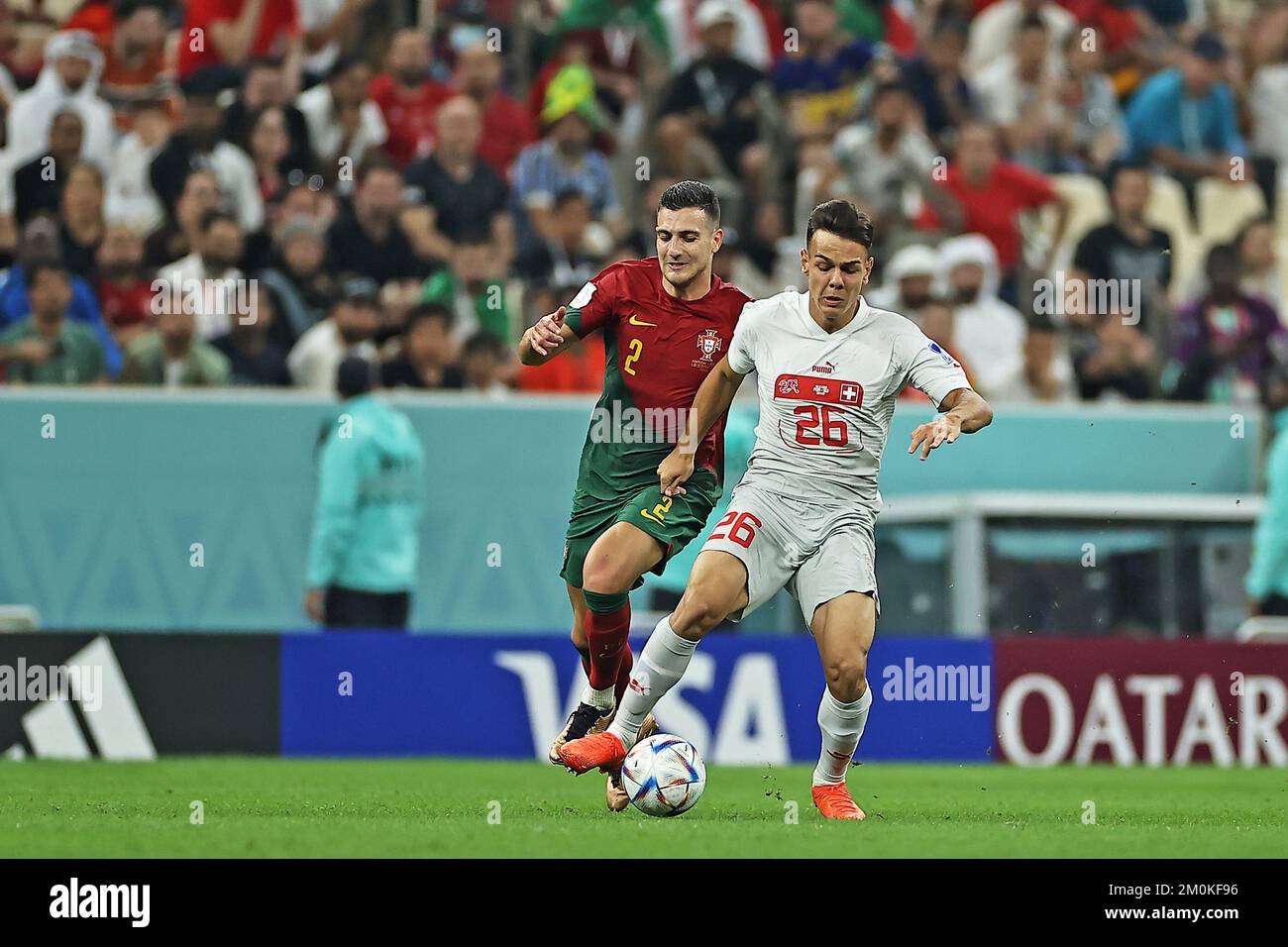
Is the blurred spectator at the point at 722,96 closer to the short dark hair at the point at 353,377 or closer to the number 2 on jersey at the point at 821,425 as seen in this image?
the short dark hair at the point at 353,377

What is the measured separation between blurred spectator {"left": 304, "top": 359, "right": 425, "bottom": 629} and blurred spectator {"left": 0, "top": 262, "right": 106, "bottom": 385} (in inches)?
63.9

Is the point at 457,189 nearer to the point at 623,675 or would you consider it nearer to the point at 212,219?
the point at 212,219

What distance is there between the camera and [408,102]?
16.3m

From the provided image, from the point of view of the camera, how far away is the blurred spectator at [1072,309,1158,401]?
51.5 ft

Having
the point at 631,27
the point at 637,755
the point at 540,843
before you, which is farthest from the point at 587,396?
the point at 540,843

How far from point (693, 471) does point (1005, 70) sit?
10.0 metres

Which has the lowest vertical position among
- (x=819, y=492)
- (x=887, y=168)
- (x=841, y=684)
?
(x=841, y=684)

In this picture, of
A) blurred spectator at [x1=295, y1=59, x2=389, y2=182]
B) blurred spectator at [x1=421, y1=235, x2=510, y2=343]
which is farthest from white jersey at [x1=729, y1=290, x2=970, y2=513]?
blurred spectator at [x1=295, y1=59, x2=389, y2=182]

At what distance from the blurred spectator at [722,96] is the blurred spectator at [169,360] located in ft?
14.5

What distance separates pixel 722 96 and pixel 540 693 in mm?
5500

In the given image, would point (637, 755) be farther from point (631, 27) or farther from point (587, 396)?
point (631, 27)

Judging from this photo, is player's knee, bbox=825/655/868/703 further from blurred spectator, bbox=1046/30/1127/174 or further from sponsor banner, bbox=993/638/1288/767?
blurred spectator, bbox=1046/30/1127/174

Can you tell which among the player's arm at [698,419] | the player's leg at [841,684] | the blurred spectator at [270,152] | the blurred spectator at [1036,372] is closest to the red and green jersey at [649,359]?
the player's arm at [698,419]

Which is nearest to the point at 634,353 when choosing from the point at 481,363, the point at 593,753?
the point at 593,753
